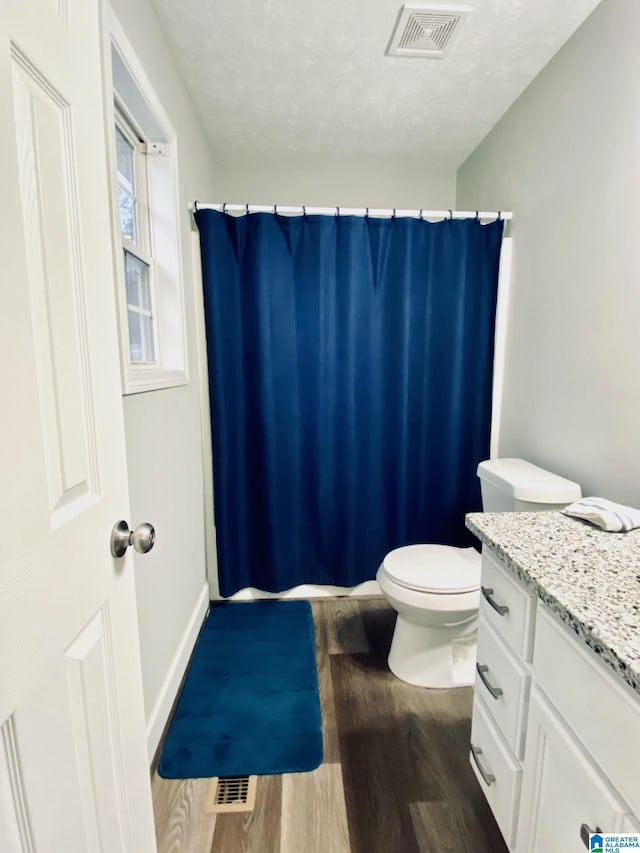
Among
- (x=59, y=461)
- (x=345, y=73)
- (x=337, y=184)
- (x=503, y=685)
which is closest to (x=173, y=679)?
(x=503, y=685)

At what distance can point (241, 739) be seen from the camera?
1326mm

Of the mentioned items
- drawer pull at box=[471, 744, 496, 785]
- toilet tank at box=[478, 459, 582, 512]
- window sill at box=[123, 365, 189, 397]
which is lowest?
drawer pull at box=[471, 744, 496, 785]

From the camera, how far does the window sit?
1376 millimetres

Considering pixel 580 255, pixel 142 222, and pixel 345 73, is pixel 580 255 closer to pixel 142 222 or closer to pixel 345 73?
pixel 345 73

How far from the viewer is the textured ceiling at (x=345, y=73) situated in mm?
1280

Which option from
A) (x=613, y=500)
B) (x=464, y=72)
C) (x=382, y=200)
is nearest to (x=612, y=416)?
(x=613, y=500)

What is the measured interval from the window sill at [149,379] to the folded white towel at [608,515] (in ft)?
4.07

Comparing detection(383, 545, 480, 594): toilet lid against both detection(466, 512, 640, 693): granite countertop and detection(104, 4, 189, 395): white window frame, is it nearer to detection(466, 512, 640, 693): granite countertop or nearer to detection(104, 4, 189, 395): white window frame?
detection(466, 512, 640, 693): granite countertop

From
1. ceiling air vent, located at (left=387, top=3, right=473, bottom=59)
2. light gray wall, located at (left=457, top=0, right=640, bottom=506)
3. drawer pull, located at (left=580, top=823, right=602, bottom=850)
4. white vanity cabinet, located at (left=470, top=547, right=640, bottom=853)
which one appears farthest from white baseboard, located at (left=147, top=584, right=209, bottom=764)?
ceiling air vent, located at (left=387, top=3, right=473, bottom=59)

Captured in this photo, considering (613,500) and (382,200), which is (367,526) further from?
(382,200)

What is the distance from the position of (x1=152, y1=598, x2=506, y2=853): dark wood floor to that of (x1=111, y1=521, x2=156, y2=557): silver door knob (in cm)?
92

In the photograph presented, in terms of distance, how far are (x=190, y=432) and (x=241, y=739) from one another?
114 cm

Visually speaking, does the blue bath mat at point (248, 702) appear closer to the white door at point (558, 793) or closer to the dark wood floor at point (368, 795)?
the dark wood floor at point (368, 795)

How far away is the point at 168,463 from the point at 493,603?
3.67 ft
